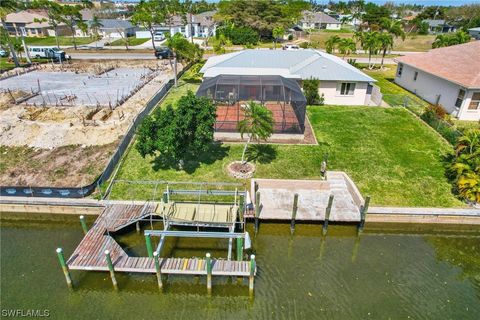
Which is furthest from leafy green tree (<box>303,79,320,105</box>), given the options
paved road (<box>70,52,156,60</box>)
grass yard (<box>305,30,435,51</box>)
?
grass yard (<box>305,30,435,51</box>)

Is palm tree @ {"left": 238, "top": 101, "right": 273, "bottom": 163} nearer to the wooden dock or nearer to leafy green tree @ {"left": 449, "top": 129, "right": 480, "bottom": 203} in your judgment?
the wooden dock

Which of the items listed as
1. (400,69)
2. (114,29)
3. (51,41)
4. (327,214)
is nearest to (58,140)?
(327,214)

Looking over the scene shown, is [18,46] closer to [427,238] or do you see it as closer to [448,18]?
[427,238]

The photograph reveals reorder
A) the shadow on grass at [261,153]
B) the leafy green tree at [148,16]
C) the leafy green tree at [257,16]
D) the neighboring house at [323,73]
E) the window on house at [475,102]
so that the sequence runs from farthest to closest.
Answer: the leafy green tree at [257,16] → the leafy green tree at [148,16] → the neighboring house at [323,73] → the window on house at [475,102] → the shadow on grass at [261,153]

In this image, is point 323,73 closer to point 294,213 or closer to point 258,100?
point 258,100

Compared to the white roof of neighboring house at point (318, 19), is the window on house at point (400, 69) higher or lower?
lower

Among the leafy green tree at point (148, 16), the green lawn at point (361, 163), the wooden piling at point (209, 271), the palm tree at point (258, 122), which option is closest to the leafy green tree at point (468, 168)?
the green lawn at point (361, 163)

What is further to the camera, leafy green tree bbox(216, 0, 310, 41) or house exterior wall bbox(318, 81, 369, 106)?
leafy green tree bbox(216, 0, 310, 41)

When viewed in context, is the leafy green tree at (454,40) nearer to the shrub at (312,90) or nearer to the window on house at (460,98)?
the window on house at (460,98)
